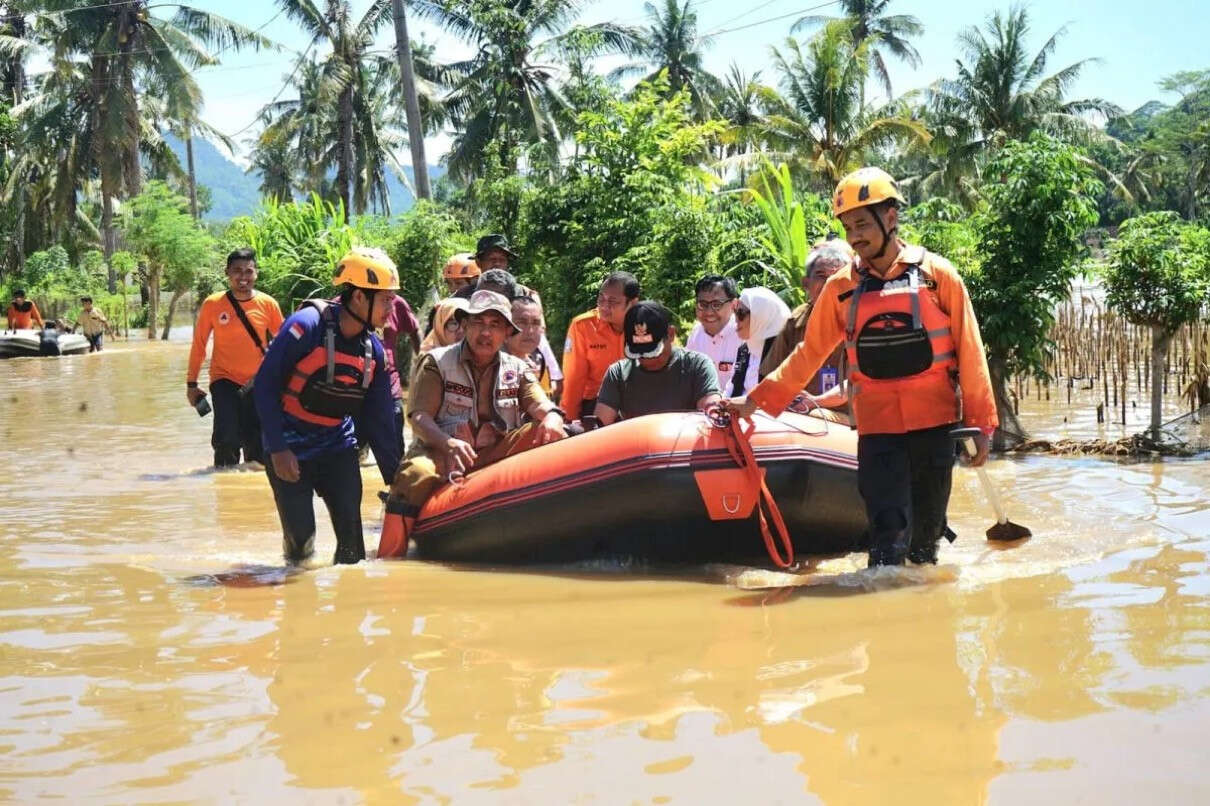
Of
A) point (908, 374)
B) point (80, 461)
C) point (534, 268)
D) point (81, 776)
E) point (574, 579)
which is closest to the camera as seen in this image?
point (81, 776)

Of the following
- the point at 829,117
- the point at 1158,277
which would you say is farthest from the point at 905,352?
the point at 829,117

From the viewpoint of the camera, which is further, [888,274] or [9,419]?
[9,419]

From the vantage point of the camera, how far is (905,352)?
4645 mm

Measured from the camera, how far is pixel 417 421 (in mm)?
5797

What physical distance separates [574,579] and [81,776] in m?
2.46

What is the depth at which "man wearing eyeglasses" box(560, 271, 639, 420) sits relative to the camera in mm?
6855

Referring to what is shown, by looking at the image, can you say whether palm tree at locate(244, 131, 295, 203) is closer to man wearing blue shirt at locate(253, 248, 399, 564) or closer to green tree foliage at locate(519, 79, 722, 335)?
green tree foliage at locate(519, 79, 722, 335)

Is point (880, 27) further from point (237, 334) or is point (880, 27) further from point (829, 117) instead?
point (237, 334)

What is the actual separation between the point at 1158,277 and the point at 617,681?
26.8ft

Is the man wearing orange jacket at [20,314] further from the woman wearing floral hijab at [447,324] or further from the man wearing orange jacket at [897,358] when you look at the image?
the man wearing orange jacket at [897,358]

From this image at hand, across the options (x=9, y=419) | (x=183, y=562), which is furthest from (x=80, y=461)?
(x=183, y=562)

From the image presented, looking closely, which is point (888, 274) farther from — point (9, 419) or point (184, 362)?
point (184, 362)

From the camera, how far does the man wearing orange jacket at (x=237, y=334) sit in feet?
29.0

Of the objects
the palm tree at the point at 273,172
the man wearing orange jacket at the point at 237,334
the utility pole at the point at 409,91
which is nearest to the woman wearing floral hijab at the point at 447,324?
the man wearing orange jacket at the point at 237,334
